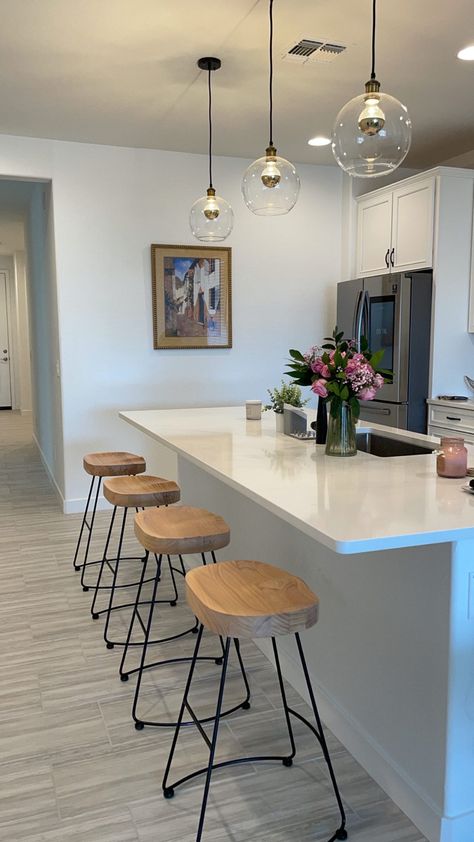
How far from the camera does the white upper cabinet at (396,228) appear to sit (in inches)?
179

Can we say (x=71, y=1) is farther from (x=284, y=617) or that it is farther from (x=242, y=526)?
(x=284, y=617)

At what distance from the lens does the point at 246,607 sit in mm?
1656

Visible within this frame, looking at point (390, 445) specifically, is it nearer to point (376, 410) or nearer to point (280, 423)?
point (280, 423)

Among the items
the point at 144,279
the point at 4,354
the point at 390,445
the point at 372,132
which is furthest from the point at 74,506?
the point at 4,354

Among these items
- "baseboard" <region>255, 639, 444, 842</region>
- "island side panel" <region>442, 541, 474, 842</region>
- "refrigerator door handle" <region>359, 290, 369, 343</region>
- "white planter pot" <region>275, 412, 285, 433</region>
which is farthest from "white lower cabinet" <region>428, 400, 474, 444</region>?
"island side panel" <region>442, 541, 474, 842</region>

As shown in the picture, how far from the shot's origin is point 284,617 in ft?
5.31

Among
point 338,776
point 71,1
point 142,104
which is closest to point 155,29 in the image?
point 71,1

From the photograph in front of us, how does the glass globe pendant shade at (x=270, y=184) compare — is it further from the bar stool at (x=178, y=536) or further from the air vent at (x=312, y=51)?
the bar stool at (x=178, y=536)

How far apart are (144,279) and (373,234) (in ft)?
5.91

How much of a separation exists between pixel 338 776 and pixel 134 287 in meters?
3.84

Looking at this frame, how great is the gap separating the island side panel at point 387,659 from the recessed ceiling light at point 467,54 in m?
2.49

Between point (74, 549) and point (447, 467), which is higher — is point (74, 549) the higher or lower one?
the lower one

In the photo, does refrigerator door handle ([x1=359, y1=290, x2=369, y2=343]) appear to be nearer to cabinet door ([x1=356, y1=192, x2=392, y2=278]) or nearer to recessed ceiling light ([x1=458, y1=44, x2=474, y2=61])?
cabinet door ([x1=356, y1=192, x2=392, y2=278])

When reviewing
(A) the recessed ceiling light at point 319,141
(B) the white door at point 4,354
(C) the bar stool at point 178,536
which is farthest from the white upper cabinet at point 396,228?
(B) the white door at point 4,354
